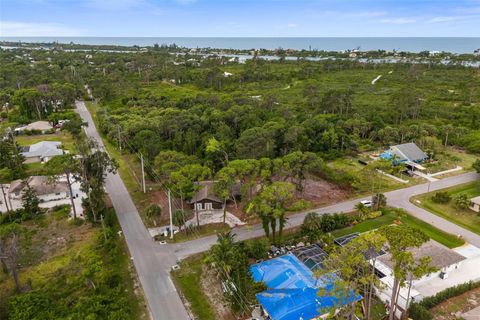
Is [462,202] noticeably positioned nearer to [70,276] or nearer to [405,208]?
[405,208]

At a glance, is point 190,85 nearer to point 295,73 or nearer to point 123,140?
point 295,73

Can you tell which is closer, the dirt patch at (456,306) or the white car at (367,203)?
the dirt patch at (456,306)

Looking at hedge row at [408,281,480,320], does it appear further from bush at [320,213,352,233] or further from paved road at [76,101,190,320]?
paved road at [76,101,190,320]

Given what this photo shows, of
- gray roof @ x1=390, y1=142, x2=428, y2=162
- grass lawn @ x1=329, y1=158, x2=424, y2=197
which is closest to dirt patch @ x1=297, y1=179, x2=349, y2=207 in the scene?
grass lawn @ x1=329, y1=158, x2=424, y2=197

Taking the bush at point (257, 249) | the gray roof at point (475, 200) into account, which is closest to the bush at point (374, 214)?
the gray roof at point (475, 200)

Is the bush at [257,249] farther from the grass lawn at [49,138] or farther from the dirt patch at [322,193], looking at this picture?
the grass lawn at [49,138]

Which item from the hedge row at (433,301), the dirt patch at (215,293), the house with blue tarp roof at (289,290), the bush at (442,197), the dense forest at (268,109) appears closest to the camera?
the hedge row at (433,301)

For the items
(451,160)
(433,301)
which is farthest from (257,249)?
(451,160)

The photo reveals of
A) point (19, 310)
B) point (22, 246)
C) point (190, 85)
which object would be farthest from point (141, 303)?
point (190, 85)
